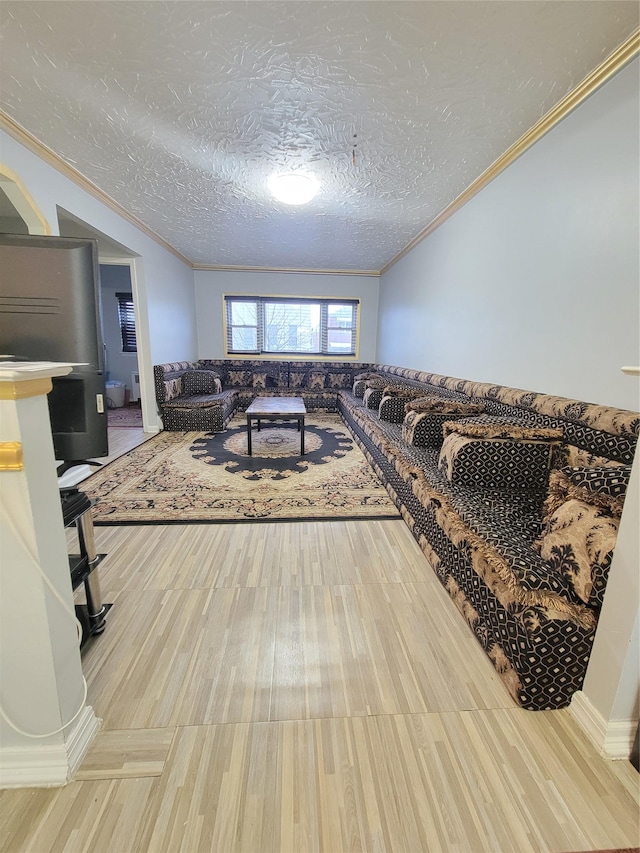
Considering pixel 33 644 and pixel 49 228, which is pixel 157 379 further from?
pixel 33 644

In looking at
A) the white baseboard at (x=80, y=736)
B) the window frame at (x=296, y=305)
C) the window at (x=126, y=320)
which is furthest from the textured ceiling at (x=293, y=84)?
the window at (x=126, y=320)

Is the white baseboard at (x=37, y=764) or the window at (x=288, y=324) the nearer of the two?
the white baseboard at (x=37, y=764)

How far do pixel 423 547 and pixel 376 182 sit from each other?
2.87 m

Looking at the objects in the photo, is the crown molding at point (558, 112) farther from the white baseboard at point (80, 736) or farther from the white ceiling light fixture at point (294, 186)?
the white baseboard at point (80, 736)

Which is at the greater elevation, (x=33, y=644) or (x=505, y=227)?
(x=505, y=227)

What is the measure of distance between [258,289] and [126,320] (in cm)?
253

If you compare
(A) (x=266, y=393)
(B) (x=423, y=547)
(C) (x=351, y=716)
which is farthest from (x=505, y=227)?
(A) (x=266, y=393)

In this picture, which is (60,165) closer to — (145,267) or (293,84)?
(145,267)

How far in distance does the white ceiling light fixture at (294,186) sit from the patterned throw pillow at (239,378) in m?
3.22

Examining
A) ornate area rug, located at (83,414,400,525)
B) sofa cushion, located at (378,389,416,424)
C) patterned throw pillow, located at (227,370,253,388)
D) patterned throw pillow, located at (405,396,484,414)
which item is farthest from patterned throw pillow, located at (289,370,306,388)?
patterned throw pillow, located at (405,396,484,414)

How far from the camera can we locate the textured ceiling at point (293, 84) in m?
1.38

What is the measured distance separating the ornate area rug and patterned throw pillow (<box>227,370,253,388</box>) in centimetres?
194

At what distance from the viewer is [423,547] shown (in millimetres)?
1775

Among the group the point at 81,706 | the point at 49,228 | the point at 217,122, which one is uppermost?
the point at 217,122
